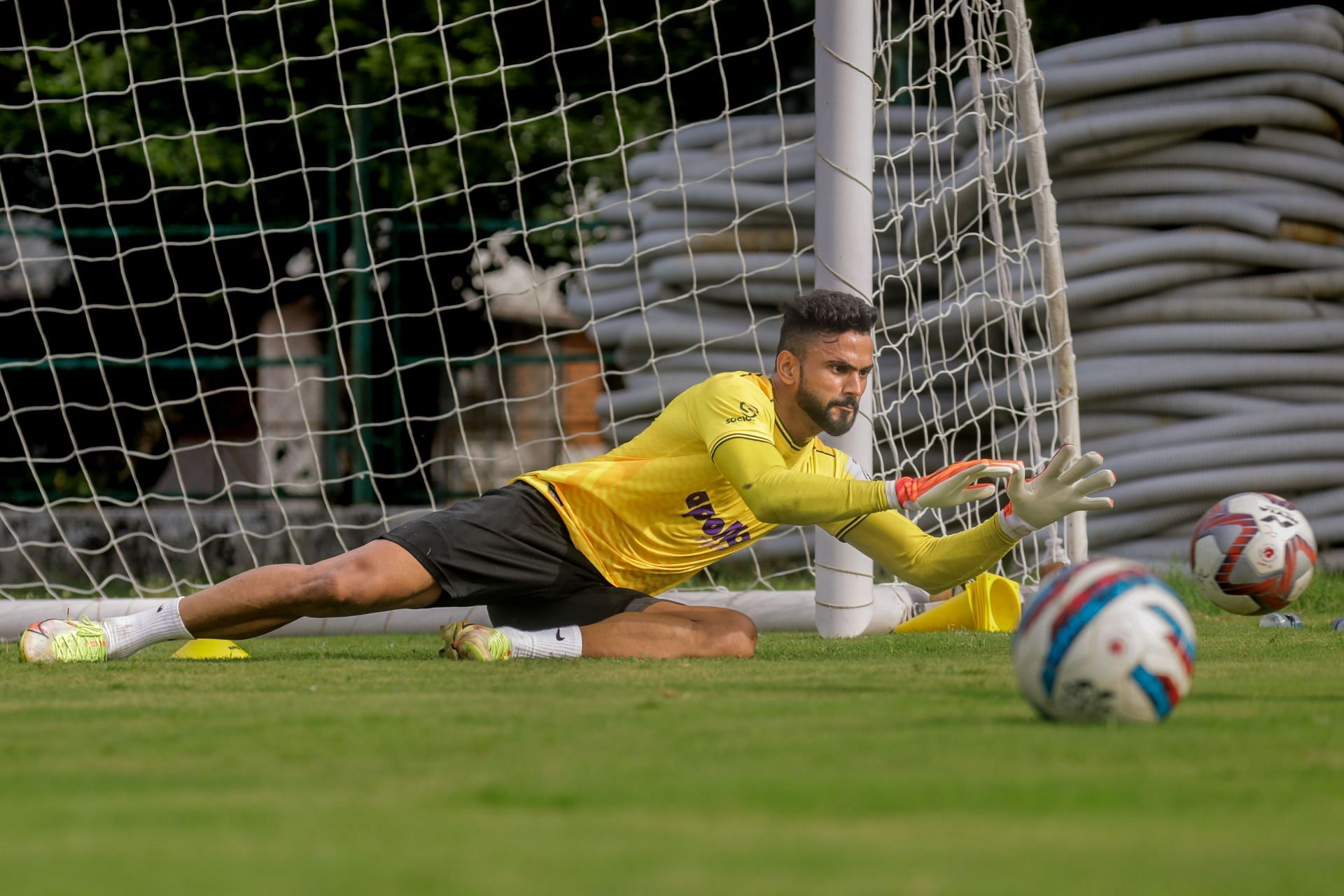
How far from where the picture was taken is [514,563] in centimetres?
495

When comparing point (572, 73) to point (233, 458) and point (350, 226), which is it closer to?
point (350, 226)

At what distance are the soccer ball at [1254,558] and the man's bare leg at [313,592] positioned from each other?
2741 mm

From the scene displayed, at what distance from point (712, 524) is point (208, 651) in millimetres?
1695

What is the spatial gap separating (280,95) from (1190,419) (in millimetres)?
5670

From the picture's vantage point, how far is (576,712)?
3.36 meters

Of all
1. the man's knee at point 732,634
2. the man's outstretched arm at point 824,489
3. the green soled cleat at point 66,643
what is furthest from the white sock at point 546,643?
the green soled cleat at point 66,643

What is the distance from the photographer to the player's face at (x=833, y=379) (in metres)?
4.77

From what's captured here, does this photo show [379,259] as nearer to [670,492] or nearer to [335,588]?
[670,492]

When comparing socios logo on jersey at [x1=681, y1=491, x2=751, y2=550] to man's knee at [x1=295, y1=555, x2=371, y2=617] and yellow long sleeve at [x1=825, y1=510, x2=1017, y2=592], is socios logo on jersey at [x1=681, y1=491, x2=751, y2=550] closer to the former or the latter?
yellow long sleeve at [x1=825, y1=510, x2=1017, y2=592]

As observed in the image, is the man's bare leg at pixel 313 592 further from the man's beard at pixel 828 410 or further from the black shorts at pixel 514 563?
the man's beard at pixel 828 410

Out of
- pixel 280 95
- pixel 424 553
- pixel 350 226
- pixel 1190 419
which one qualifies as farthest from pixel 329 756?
pixel 280 95

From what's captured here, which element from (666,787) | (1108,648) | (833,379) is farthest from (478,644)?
(666,787)

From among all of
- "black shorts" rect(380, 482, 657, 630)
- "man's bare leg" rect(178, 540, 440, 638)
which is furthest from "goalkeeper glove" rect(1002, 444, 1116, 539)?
"man's bare leg" rect(178, 540, 440, 638)

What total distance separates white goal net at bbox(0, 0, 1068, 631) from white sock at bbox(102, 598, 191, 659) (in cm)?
330
